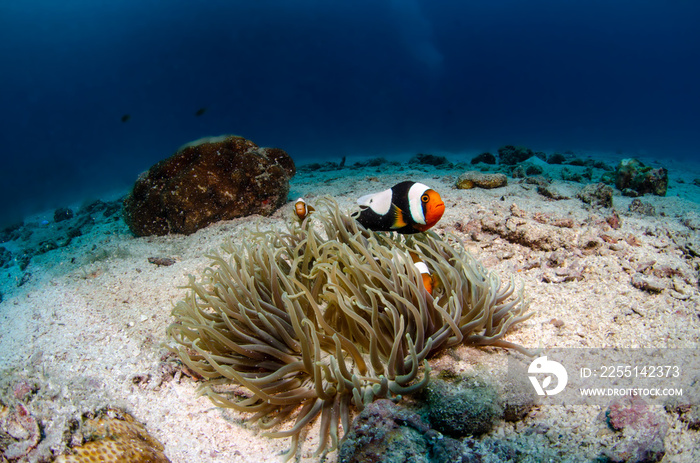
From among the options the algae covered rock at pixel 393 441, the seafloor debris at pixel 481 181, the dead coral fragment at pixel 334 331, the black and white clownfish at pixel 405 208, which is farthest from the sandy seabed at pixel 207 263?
the seafloor debris at pixel 481 181

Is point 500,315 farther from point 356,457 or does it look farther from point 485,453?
point 356,457

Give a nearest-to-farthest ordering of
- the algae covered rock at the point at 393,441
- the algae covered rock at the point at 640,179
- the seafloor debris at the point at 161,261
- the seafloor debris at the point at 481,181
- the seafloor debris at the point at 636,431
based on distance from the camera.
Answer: the algae covered rock at the point at 393,441 < the seafloor debris at the point at 636,431 < the seafloor debris at the point at 161,261 < the seafloor debris at the point at 481,181 < the algae covered rock at the point at 640,179

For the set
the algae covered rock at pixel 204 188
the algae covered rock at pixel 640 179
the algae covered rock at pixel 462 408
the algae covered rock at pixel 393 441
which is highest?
the algae covered rock at pixel 640 179

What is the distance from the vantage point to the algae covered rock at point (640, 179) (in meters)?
7.04

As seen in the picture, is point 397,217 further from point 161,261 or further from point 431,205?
point 161,261

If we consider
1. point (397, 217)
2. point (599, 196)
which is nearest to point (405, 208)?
point (397, 217)

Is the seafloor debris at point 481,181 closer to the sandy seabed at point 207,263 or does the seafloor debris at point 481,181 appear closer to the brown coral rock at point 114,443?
the sandy seabed at point 207,263

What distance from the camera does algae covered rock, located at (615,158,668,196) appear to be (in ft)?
23.1

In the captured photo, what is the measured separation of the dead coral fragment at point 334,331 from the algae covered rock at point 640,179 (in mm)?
7125

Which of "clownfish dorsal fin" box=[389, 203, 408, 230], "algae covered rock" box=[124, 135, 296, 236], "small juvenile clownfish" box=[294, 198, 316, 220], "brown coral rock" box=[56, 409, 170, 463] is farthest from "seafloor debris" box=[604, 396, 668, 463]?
"algae covered rock" box=[124, 135, 296, 236]

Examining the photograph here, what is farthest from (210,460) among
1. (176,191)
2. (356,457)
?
(176,191)

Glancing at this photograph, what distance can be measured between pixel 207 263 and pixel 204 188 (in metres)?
2.21

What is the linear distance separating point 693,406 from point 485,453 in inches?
55.1

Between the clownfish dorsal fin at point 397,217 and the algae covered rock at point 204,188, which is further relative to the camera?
the algae covered rock at point 204,188
